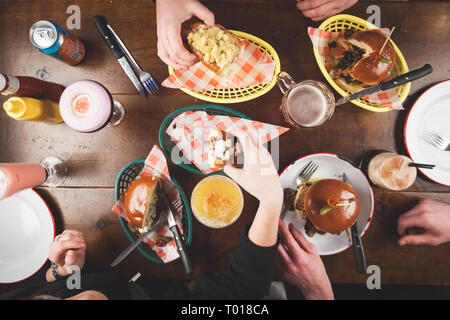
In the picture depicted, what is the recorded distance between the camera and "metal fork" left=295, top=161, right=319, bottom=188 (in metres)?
1.15

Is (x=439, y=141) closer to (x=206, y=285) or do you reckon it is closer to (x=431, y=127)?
(x=431, y=127)

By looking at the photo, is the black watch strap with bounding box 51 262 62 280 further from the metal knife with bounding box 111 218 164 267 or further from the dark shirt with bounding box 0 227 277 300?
the metal knife with bounding box 111 218 164 267

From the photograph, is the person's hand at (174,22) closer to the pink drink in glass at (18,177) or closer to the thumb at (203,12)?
the thumb at (203,12)

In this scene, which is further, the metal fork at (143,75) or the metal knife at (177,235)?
the metal fork at (143,75)

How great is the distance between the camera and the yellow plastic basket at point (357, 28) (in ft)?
3.67

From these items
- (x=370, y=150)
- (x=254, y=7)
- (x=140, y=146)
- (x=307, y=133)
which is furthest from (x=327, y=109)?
(x=140, y=146)

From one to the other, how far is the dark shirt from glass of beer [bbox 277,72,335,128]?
0.56m

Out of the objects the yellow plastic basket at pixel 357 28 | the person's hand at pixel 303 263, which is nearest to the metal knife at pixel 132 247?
the person's hand at pixel 303 263

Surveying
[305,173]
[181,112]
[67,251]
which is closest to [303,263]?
[305,173]

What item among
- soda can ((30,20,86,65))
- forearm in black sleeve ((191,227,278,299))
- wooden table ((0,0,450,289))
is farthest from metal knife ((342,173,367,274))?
soda can ((30,20,86,65))

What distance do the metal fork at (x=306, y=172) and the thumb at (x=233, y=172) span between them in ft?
0.91

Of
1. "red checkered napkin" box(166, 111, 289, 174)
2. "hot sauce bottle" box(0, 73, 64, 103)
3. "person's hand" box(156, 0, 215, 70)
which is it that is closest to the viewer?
"hot sauce bottle" box(0, 73, 64, 103)

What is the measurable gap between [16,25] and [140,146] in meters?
0.87

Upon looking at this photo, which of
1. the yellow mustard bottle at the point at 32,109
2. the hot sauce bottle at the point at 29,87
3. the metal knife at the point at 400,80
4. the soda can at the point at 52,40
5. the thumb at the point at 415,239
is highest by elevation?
the soda can at the point at 52,40
